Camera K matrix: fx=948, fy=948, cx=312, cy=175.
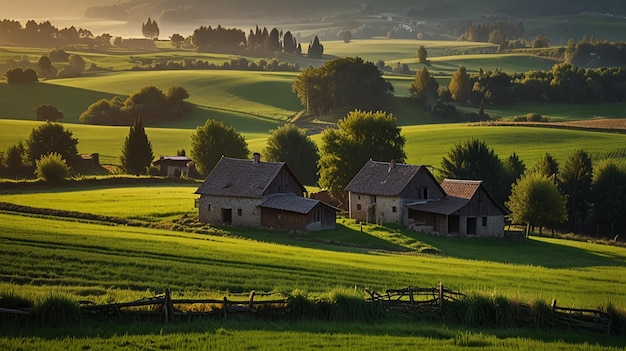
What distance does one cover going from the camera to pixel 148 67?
191 metres

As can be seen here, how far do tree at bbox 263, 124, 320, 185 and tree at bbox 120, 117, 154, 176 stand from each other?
11905 millimetres

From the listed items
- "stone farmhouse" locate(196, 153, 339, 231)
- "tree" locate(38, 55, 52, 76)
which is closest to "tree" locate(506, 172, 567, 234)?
"stone farmhouse" locate(196, 153, 339, 231)

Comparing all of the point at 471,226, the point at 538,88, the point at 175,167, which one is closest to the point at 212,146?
the point at 175,167

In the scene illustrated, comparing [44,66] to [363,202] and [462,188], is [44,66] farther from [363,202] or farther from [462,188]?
[462,188]

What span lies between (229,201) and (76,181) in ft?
71.5

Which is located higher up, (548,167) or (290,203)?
(548,167)

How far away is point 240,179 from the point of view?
208 feet

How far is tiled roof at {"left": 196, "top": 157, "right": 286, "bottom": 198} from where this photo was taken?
204 ft

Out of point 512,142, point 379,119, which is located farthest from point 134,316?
point 512,142

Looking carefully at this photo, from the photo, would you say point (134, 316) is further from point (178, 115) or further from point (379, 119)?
point (178, 115)

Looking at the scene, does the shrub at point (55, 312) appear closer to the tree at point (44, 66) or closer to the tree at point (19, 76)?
the tree at point (19, 76)

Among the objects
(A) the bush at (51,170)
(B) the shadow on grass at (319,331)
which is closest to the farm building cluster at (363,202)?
(A) the bush at (51,170)

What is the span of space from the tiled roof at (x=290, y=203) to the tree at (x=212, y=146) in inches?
1084

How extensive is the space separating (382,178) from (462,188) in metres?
5.64
